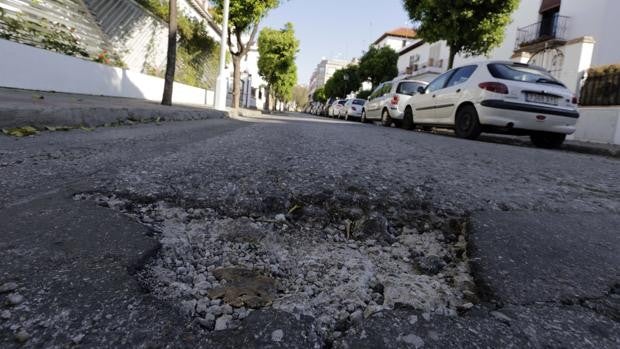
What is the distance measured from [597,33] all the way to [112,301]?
22974 mm

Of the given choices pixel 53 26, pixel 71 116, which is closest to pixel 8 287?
pixel 71 116

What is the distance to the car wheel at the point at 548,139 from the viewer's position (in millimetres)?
7211

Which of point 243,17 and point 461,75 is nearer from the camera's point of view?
point 461,75

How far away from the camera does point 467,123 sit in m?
7.45

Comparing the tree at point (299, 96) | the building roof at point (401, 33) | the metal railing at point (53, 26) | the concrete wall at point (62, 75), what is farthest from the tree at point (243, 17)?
the tree at point (299, 96)

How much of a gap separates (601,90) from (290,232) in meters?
13.1

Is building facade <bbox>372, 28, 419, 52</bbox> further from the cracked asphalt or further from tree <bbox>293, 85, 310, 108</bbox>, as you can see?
the cracked asphalt

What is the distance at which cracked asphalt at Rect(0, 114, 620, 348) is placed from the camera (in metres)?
0.90

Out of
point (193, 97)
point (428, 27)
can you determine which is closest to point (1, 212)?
point (428, 27)

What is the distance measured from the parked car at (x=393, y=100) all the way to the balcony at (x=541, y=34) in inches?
412

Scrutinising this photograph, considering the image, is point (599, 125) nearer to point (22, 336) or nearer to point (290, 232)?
point (290, 232)

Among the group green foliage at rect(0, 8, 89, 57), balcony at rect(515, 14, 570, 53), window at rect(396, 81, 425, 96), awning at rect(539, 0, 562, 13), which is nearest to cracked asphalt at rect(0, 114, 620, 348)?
green foliage at rect(0, 8, 89, 57)

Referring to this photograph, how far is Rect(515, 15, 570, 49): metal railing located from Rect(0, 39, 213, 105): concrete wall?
19.3m

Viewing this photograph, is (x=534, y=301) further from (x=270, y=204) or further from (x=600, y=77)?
(x=600, y=77)
